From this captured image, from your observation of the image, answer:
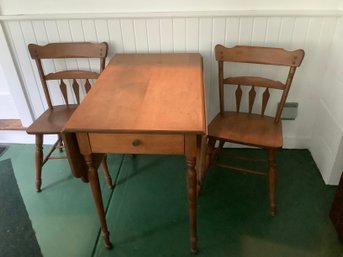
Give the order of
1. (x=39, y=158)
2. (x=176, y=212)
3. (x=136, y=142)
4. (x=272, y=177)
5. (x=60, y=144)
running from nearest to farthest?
(x=136, y=142), (x=272, y=177), (x=176, y=212), (x=39, y=158), (x=60, y=144)

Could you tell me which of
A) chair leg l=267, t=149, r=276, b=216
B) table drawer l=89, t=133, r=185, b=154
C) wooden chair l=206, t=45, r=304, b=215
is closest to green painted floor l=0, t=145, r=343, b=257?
chair leg l=267, t=149, r=276, b=216

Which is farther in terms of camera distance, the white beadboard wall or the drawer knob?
the white beadboard wall

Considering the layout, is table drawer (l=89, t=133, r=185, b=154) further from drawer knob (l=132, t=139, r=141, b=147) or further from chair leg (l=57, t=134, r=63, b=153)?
chair leg (l=57, t=134, r=63, b=153)

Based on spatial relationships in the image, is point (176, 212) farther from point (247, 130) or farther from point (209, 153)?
point (247, 130)

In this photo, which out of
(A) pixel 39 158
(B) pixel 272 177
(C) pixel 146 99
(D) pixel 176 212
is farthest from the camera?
(A) pixel 39 158

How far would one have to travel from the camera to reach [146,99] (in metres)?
1.30

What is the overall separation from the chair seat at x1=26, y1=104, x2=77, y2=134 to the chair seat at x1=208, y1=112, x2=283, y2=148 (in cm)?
88

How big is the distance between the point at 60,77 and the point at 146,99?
0.84 metres

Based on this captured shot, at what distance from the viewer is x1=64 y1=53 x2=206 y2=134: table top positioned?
1131 millimetres

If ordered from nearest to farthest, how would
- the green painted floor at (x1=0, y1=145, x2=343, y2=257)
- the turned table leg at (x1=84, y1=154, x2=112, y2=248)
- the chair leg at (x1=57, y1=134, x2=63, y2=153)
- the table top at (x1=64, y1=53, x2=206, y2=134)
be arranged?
the table top at (x1=64, y1=53, x2=206, y2=134) < the turned table leg at (x1=84, y1=154, x2=112, y2=248) < the green painted floor at (x1=0, y1=145, x2=343, y2=257) < the chair leg at (x1=57, y1=134, x2=63, y2=153)

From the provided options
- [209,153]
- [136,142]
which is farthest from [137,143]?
[209,153]

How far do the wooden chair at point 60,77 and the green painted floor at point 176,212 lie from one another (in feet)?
0.57

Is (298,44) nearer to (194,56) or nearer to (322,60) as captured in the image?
(322,60)

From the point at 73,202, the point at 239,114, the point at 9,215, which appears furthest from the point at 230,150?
the point at 9,215
